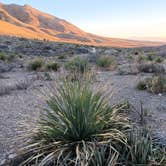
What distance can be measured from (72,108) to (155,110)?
3.76 m

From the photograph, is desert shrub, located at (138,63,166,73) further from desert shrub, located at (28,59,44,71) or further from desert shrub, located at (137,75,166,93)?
desert shrub, located at (28,59,44,71)

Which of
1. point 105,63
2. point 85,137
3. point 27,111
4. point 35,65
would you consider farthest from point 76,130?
point 105,63

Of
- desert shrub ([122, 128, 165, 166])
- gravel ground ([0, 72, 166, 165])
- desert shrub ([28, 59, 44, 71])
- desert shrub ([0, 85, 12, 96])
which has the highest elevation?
desert shrub ([122, 128, 165, 166])

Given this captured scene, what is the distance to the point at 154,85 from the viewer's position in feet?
35.8

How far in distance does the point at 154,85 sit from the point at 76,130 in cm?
631

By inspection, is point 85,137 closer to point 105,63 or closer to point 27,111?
point 27,111

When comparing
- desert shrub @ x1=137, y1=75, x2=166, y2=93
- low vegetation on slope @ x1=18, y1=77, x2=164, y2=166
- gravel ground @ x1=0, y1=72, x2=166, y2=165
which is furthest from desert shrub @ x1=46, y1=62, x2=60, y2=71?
low vegetation on slope @ x1=18, y1=77, x2=164, y2=166

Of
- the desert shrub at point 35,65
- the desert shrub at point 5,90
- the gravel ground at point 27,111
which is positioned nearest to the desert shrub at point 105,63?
the desert shrub at point 35,65

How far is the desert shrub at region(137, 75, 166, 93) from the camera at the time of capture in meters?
10.8

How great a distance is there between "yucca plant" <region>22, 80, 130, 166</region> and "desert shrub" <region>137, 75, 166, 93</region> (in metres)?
5.43

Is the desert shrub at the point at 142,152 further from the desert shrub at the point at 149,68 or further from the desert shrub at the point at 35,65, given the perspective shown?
the desert shrub at the point at 35,65

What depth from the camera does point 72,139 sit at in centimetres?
519

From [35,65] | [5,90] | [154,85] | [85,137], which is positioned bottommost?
[35,65]

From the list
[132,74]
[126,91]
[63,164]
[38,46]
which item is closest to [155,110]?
[126,91]
